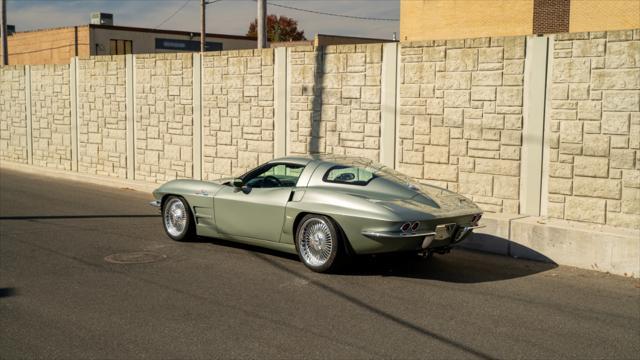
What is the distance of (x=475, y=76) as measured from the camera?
36.8 ft

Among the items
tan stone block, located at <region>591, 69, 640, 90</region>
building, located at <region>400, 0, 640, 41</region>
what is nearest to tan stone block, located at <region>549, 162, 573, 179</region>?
tan stone block, located at <region>591, 69, 640, 90</region>

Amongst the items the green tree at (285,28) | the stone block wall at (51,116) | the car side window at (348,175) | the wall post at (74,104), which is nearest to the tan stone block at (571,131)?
the car side window at (348,175)

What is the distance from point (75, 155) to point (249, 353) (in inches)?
628

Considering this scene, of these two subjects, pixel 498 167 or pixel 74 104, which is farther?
pixel 74 104

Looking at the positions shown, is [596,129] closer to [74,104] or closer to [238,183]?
[238,183]

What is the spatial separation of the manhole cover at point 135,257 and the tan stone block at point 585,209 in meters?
5.51

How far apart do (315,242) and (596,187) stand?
412 cm

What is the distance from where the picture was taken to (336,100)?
1325 cm

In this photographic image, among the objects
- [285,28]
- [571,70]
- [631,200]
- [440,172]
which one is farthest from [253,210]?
[285,28]

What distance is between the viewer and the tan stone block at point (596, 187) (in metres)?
9.84

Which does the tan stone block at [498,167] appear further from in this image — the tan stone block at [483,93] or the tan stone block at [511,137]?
the tan stone block at [483,93]

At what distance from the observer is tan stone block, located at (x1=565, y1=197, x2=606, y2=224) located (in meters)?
10.0

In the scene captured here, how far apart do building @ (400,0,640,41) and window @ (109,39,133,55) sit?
22.5 m

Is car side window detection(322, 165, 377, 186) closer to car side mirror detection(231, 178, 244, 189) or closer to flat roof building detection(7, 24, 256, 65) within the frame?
car side mirror detection(231, 178, 244, 189)
